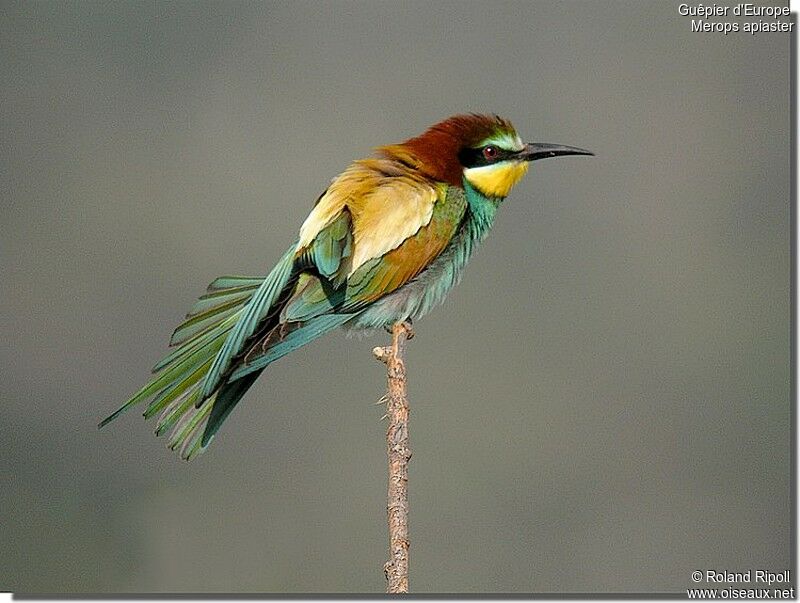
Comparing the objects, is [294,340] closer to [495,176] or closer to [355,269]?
[355,269]

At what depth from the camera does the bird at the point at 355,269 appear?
2.00 m

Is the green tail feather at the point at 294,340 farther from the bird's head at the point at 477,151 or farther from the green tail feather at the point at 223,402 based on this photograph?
the bird's head at the point at 477,151

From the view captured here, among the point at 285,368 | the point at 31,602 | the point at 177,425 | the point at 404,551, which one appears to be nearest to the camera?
the point at 404,551

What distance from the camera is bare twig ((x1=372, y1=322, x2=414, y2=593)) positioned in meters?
1.66

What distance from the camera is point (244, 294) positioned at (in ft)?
7.30

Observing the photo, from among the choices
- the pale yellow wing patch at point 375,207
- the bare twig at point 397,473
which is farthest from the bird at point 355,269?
the bare twig at point 397,473

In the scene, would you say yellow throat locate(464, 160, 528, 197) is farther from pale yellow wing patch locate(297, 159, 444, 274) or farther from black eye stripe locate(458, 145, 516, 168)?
pale yellow wing patch locate(297, 159, 444, 274)

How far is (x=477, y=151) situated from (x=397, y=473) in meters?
0.84

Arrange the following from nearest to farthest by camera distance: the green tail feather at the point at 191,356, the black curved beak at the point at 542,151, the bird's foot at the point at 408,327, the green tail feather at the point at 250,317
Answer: the green tail feather at the point at 250,317 → the green tail feather at the point at 191,356 → the bird's foot at the point at 408,327 → the black curved beak at the point at 542,151

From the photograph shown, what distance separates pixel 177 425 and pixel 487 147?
842mm

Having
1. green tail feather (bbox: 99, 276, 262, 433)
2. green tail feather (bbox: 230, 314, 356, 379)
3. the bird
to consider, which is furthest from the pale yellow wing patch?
green tail feather (bbox: 99, 276, 262, 433)

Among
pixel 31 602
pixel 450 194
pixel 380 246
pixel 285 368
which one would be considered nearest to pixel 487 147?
pixel 450 194

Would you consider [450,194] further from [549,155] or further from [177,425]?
[177,425]

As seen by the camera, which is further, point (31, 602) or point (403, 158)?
point (31, 602)
